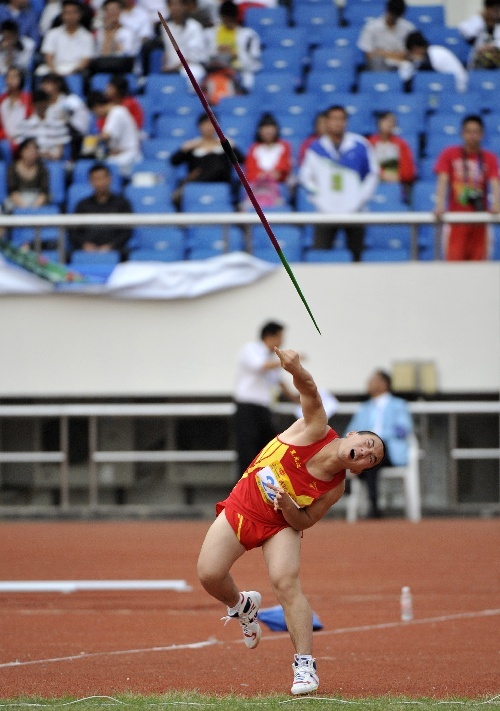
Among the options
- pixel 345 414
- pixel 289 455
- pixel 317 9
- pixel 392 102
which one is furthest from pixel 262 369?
pixel 289 455

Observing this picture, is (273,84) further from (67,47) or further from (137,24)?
(67,47)

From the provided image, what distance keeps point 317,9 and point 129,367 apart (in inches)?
265

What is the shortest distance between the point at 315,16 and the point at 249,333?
5.91 metres

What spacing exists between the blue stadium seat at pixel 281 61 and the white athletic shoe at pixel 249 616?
13.3 m

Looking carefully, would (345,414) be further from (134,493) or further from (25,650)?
(25,650)

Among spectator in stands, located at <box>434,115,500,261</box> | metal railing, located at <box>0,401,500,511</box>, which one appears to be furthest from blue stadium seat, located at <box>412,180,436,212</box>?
metal railing, located at <box>0,401,500,511</box>

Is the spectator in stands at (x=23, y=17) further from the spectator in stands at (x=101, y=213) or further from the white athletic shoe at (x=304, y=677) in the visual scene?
the white athletic shoe at (x=304, y=677)

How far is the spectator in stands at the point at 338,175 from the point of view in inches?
659

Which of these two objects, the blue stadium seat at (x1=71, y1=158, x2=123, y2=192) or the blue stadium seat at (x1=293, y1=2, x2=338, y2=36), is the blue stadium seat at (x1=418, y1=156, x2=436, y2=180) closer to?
the blue stadium seat at (x1=293, y1=2, x2=338, y2=36)

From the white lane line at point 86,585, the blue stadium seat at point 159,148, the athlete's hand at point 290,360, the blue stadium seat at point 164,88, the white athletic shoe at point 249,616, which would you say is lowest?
the white lane line at point 86,585

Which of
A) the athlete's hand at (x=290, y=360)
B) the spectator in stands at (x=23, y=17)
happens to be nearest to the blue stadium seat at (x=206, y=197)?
the spectator in stands at (x=23, y=17)

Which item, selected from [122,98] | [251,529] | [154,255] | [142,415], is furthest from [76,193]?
[251,529]

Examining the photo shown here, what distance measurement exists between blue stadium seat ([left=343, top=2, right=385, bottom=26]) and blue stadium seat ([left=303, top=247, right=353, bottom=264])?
17.0ft

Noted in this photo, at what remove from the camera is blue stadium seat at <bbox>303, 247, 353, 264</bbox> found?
16.9 meters
